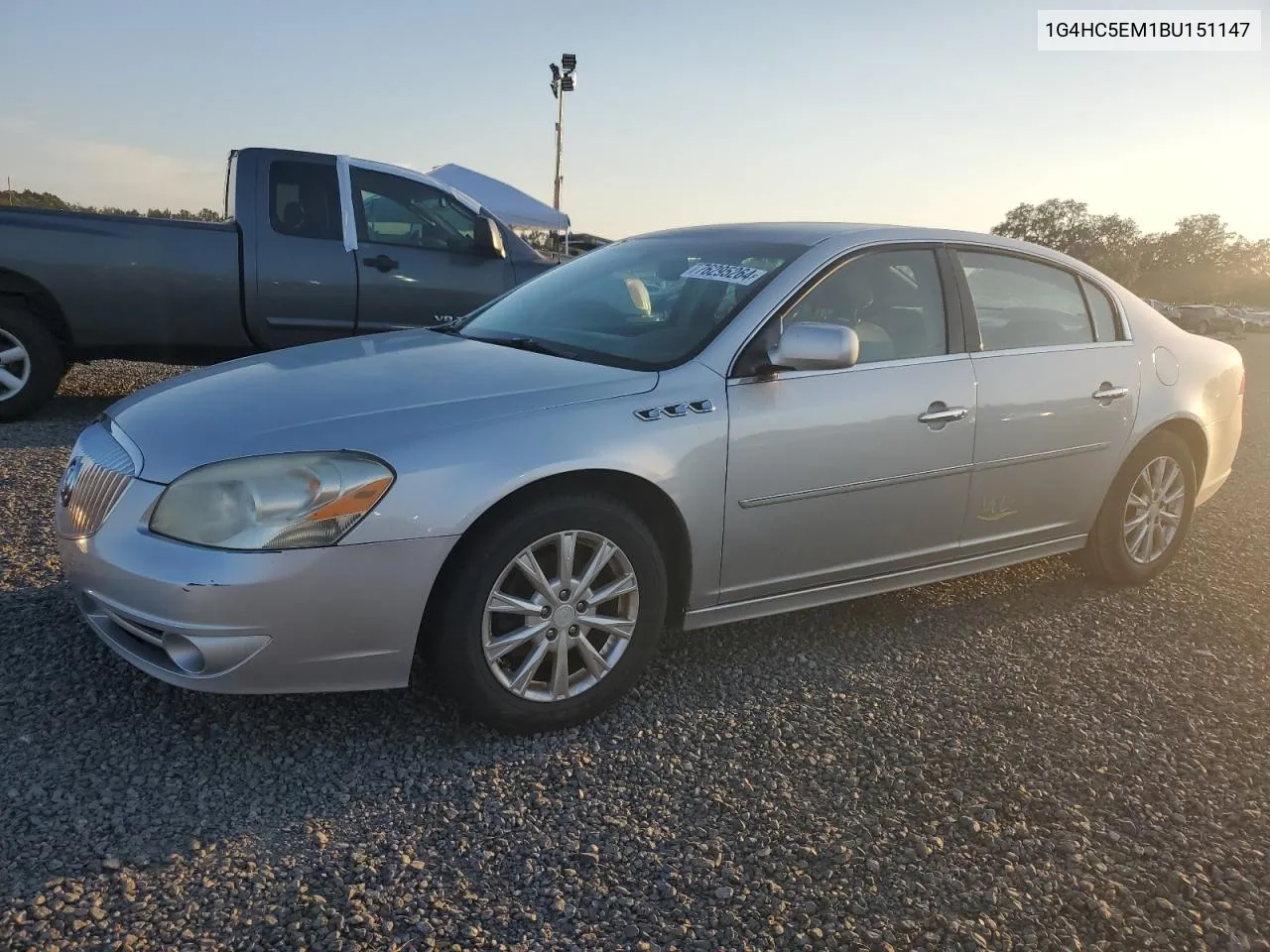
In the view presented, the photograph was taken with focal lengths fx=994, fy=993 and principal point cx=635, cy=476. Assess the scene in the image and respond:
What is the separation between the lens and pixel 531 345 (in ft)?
11.2

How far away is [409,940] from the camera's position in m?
2.01

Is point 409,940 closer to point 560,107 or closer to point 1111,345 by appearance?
point 1111,345

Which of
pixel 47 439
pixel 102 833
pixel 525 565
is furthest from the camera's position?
pixel 47 439

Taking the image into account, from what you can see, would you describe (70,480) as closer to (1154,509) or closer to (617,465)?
(617,465)

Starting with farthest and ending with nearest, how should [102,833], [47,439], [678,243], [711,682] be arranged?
1. [47,439]
2. [678,243]
3. [711,682]
4. [102,833]

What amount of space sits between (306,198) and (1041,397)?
16.4 feet

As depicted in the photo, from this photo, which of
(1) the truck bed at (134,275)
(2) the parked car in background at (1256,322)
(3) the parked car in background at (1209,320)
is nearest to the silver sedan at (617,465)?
(1) the truck bed at (134,275)

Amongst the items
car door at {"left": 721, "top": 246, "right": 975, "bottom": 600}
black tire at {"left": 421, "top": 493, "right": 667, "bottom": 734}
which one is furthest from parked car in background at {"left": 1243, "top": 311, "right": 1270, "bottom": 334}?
black tire at {"left": 421, "top": 493, "right": 667, "bottom": 734}

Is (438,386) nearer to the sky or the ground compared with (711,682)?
nearer to the sky

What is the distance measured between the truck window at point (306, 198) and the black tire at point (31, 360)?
5.23 feet

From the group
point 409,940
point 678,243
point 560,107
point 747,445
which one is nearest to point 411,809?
point 409,940

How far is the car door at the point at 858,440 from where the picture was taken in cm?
313

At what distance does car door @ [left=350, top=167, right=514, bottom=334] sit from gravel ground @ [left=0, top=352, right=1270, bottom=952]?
3499 millimetres

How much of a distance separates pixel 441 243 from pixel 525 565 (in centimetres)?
483
